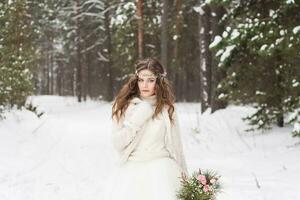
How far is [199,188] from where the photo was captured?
3953 millimetres

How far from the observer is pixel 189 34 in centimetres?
2845

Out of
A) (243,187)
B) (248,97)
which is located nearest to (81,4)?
(248,97)

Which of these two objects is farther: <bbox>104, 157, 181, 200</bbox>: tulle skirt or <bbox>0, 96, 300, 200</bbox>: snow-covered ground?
<bbox>0, 96, 300, 200</bbox>: snow-covered ground

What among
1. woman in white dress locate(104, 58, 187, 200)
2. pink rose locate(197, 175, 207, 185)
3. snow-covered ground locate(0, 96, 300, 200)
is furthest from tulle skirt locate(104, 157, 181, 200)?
snow-covered ground locate(0, 96, 300, 200)

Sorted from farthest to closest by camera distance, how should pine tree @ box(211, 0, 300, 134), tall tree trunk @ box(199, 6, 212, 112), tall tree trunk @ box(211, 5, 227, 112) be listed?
tall tree trunk @ box(199, 6, 212, 112) → tall tree trunk @ box(211, 5, 227, 112) → pine tree @ box(211, 0, 300, 134)

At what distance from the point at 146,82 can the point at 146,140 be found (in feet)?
1.59

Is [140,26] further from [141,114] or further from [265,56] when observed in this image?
[141,114]

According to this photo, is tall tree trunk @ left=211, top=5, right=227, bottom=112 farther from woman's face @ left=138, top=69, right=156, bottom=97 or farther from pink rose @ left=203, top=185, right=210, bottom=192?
pink rose @ left=203, top=185, right=210, bottom=192

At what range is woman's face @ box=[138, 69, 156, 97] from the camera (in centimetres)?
421

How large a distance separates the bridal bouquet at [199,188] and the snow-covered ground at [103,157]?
11.8 feet

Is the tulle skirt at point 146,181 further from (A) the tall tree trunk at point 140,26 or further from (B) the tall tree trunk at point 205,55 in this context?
(A) the tall tree trunk at point 140,26

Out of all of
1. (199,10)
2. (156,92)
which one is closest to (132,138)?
(156,92)

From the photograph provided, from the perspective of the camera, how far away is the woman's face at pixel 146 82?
13.8 feet

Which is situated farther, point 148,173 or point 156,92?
point 156,92
